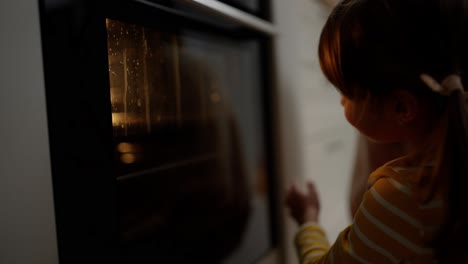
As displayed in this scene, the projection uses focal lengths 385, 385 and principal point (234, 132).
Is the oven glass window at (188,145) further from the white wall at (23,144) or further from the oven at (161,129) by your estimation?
the white wall at (23,144)

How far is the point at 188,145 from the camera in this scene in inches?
33.6

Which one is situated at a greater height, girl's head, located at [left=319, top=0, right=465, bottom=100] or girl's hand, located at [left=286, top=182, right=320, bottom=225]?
girl's head, located at [left=319, top=0, right=465, bottom=100]

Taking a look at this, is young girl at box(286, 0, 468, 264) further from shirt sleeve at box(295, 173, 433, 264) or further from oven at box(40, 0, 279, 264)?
oven at box(40, 0, 279, 264)

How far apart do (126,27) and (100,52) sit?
6 cm

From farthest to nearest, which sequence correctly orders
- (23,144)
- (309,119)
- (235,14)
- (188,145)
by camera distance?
1. (309,119)
2. (188,145)
3. (235,14)
4. (23,144)

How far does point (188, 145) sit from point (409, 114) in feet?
1.58

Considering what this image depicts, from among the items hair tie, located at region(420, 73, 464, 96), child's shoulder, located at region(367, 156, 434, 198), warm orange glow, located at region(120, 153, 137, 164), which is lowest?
child's shoulder, located at region(367, 156, 434, 198)

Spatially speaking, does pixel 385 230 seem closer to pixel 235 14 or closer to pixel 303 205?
pixel 303 205

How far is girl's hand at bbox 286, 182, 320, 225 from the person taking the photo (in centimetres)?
73

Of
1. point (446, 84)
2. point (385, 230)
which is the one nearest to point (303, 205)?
point (385, 230)

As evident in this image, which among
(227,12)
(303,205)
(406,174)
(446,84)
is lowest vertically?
(303,205)

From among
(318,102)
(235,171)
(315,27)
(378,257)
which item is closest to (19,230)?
(378,257)

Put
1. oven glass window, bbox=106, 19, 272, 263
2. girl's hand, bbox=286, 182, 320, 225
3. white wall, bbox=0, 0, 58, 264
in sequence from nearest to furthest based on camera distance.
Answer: white wall, bbox=0, 0, 58, 264, oven glass window, bbox=106, 19, 272, 263, girl's hand, bbox=286, 182, 320, 225

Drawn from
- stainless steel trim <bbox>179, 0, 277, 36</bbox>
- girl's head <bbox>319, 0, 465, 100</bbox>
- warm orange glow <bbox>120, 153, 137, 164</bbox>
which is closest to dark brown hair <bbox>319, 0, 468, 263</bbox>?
girl's head <bbox>319, 0, 465, 100</bbox>
